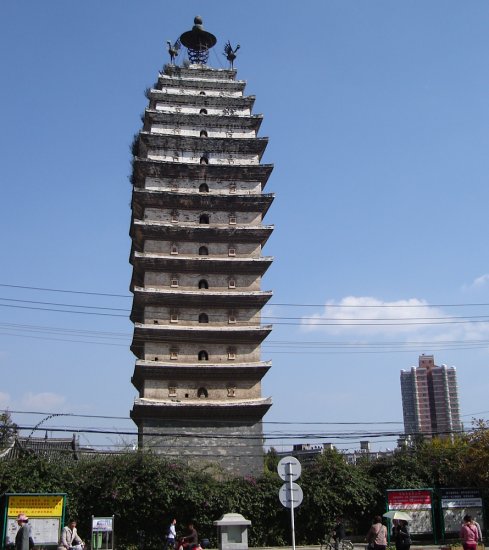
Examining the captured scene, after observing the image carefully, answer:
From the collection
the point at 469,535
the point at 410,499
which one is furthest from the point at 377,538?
the point at 410,499

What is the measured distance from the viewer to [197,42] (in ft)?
156

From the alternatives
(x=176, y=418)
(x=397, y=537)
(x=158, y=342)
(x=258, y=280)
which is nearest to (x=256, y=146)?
(x=258, y=280)

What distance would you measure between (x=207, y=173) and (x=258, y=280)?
715 cm

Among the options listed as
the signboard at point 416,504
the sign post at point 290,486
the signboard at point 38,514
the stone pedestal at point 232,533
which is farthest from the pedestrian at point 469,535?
the signboard at point 38,514

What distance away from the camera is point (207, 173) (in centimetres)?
4081

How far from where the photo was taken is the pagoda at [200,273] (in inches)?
1412

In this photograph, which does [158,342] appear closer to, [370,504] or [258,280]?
[258,280]

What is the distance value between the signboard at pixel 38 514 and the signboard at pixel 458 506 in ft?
42.8

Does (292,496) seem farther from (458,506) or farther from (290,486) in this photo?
(458,506)

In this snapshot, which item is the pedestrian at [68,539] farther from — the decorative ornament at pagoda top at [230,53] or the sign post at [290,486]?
the decorative ornament at pagoda top at [230,53]

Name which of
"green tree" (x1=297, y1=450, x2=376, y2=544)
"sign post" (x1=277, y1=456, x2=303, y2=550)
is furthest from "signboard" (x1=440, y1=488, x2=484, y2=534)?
"sign post" (x1=277, y1=456, x2=303, y2=550)

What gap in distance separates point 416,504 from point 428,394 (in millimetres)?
136673

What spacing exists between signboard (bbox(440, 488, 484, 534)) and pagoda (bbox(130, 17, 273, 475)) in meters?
10.9

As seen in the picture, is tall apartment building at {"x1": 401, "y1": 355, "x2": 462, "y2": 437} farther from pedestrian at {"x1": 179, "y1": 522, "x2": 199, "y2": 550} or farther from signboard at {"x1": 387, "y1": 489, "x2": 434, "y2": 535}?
pedestrian at {"x1": 179, "y1": 522, "x2": 199, "y2": 550}
